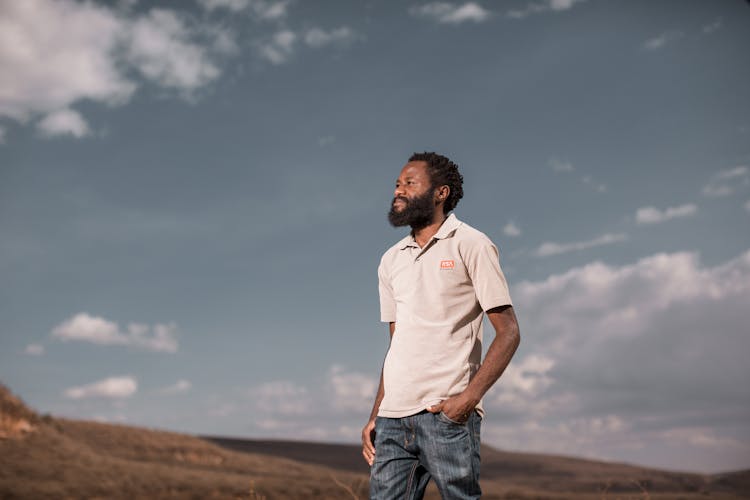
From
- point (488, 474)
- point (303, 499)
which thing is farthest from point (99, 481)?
point (488, 474)

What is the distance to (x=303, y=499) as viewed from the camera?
11.3 metres

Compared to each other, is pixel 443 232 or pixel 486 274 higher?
pixel 443 232

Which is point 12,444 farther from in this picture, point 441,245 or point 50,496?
point 441,245

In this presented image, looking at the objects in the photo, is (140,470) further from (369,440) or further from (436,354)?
(436,354)

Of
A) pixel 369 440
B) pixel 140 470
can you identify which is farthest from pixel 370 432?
pixel 140 470

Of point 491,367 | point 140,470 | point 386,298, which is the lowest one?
point 140,470

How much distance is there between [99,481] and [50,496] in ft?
3.47

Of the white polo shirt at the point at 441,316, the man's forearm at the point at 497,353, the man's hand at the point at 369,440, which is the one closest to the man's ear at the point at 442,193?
the white polo shirt at the point at 441,316

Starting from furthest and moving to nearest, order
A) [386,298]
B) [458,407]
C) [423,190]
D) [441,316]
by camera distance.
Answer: [386,298], [423,190], [441,316], [458,407]

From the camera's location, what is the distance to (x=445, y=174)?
4.11 metres

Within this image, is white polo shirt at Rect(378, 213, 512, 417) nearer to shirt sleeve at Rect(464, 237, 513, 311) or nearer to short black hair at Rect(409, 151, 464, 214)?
shirt sleeve at Rect(464, 237, 513, 311)

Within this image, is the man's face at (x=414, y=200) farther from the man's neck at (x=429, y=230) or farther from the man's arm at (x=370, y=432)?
Answer: the man's arm at (x=370, y=432)

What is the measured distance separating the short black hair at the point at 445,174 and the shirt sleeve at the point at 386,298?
54 centimetres

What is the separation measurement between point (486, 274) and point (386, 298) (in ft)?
2.81
